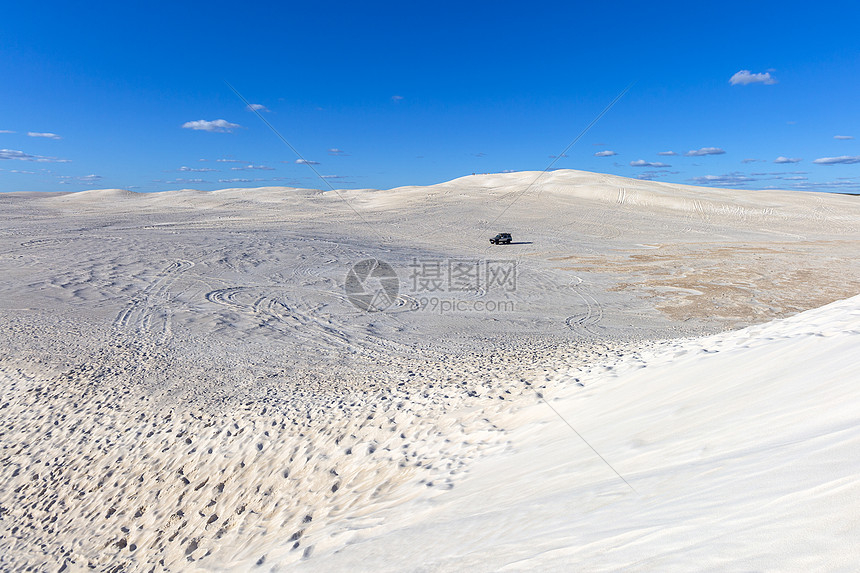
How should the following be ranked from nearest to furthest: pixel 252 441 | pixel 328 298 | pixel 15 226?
pixel 252 441
pixel 328 298
pixel 15 226

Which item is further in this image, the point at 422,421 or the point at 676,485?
the point at 422,421

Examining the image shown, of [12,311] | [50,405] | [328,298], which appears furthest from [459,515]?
[12,311]

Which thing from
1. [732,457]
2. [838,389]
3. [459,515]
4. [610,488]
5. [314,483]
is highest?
[838,389]

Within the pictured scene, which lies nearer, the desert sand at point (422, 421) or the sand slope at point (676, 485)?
the sand slope at point (676, 485)

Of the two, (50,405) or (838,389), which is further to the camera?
(50,405)

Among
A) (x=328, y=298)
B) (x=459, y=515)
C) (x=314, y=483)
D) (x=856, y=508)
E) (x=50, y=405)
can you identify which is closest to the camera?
(x=856, y=508)

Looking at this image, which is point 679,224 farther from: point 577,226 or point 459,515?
point 459,515

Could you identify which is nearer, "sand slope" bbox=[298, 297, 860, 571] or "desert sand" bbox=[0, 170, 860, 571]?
"sand slope" bbox=[298, 297, 860, 571]

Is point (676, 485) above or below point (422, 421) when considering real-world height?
above
